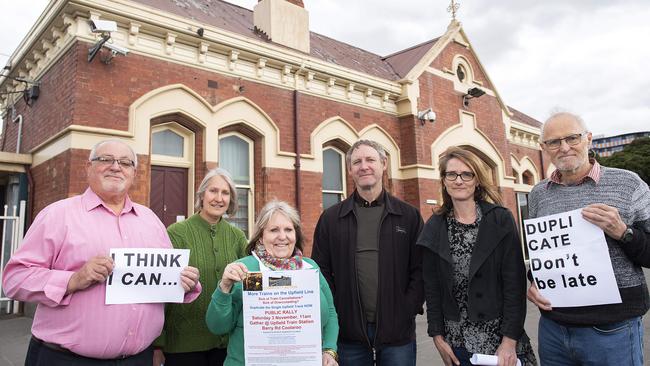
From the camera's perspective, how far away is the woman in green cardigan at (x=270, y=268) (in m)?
2.32

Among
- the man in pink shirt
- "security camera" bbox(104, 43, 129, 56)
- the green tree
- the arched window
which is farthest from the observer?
the green tree

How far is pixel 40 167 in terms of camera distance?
25.7 ft

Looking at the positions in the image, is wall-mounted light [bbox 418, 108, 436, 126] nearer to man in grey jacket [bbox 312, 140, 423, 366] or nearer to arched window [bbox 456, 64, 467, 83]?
arched window [bbox 456, 64, 467, 83]

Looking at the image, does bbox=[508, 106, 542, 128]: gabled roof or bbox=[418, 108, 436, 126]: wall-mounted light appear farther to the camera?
bbox=[508, 106, 542, 128]: gabled roof

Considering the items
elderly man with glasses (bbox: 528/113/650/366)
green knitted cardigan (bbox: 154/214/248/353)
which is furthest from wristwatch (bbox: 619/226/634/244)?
green knitted cardigan (bbox: 154/214/248/353)

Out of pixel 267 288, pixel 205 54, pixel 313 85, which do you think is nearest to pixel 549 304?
pixel 267 288

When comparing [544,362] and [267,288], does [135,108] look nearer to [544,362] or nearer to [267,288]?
[267,288]

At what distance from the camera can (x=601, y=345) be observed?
7.73ft

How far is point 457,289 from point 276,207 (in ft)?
4.22

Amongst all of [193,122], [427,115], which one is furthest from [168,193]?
[427,115]

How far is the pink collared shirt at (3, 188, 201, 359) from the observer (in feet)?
7.48

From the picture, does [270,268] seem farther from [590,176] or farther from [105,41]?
[105,41]

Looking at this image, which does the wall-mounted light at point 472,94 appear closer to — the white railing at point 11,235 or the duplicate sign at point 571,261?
the duplicate sign at point 571,261

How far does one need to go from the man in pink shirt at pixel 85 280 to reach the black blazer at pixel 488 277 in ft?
5.15
